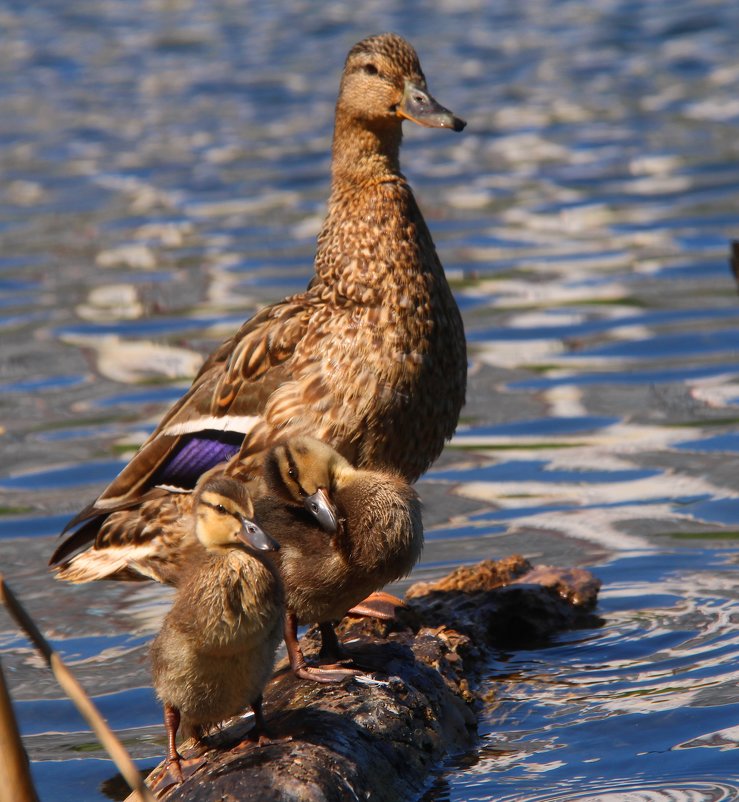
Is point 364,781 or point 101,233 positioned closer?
point 364,781

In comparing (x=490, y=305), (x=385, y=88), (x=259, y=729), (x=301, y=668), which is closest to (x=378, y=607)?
(x=301, y=668)

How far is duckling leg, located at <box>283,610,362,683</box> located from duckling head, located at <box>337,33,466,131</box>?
7.94ft

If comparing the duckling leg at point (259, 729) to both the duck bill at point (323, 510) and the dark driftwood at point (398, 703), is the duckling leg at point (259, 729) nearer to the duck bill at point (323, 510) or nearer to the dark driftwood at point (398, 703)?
the dark driftwood at point (398, 703)

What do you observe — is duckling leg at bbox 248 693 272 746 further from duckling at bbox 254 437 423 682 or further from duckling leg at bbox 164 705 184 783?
duckling at bbox 254 437 423 682

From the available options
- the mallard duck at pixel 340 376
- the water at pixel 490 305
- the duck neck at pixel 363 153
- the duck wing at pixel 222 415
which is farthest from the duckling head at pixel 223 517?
the duck neck at pixel 363 153

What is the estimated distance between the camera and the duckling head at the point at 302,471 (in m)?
5.32

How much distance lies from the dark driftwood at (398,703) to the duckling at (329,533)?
19 cm

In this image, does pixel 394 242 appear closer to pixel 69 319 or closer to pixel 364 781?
pixel 364 781

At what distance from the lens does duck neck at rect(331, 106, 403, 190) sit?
22.6 feet

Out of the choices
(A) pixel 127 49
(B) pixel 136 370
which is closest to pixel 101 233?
(B) pixel 136 370

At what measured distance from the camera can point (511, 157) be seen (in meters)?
17.4

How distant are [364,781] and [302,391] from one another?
191 cm

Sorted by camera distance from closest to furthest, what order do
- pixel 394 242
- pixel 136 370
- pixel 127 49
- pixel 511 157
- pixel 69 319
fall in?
pixel 394 242, pixel 136 370, pixel 69 319, pixel 511 157, pixel 127 49

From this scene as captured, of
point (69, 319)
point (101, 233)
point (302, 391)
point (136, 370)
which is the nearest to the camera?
point (302, 391)
